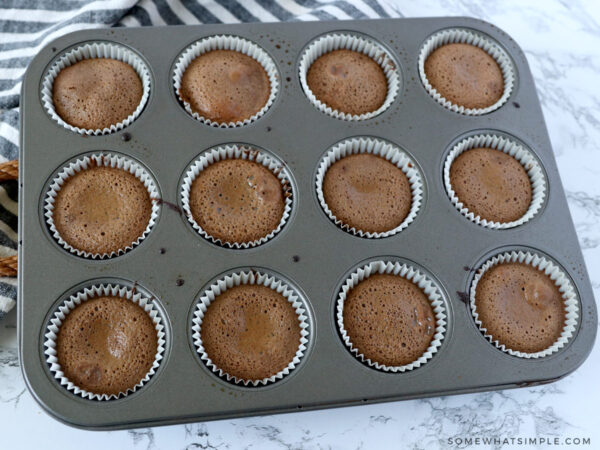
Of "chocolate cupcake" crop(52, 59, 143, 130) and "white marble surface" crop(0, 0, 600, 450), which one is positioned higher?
"chocolate cupcake" crop(52, 59, 143, 130)

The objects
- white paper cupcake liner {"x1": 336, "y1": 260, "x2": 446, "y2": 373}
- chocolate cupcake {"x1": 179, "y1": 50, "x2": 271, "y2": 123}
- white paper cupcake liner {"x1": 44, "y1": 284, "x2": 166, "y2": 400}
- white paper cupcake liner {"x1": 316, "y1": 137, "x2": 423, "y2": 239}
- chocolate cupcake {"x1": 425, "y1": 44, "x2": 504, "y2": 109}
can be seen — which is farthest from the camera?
chocolate cupcake {"x1": 425, "y1": 44, "x2": 504, "y2": 109}

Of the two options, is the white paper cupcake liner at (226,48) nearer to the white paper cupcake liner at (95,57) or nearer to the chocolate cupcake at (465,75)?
the white paper cupcake liner at (95,57)

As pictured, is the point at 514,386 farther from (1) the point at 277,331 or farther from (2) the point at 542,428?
(1) the point at 277,331

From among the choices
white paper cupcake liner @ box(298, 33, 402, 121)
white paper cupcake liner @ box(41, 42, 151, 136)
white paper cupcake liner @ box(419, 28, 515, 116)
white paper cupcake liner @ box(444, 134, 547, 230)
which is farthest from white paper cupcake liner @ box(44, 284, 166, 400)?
white paper cupcake liner @ box(419, 28, 515, 116)

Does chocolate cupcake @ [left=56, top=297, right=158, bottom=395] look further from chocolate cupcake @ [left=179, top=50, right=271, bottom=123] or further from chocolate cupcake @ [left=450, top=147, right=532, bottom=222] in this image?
chocolate cupcake @ [left=450, top=147, right=532, bottom=222]

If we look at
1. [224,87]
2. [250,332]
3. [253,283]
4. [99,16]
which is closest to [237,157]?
[224,87]

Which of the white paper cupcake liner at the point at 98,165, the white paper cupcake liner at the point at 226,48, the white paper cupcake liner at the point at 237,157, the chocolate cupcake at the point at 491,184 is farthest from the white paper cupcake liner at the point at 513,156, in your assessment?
the white paper cupcake liner at the point at 98,165

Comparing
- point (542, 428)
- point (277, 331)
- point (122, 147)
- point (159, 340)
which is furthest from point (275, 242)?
point (542, 428)
